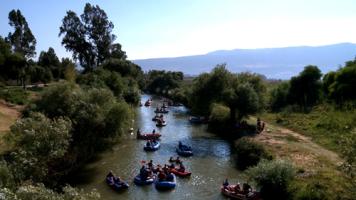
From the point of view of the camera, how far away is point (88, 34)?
3332 inches

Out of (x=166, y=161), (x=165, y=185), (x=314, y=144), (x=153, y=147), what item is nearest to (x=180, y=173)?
(x=165, y=185)

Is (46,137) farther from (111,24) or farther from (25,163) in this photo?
(111,24)

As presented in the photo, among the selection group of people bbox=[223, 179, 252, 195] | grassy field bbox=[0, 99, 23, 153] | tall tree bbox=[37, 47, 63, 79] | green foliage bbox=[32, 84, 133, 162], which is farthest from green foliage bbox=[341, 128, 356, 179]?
tall tree bbox=[37, 47, 63, 79]

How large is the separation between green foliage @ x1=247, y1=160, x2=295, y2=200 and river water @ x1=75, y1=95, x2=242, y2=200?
10.5 feet

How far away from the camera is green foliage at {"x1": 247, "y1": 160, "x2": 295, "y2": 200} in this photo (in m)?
25.8

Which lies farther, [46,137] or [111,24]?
[111,24]

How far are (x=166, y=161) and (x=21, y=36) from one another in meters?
62.3

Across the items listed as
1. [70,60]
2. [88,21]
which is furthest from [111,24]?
[70,60]

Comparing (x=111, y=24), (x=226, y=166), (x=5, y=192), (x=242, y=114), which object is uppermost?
(x=111, y=24)

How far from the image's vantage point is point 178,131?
177 ft

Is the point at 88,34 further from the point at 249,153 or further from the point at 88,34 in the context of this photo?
the point at 249,153

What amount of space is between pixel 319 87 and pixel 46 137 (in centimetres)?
5787

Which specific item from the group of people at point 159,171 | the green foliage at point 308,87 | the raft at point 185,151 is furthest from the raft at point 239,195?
the green foliage at point 308,87

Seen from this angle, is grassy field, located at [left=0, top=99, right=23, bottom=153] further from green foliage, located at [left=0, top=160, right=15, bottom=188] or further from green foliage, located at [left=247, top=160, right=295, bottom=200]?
green foliage, located at [left=247, top=160, right=295, bottom=200]
